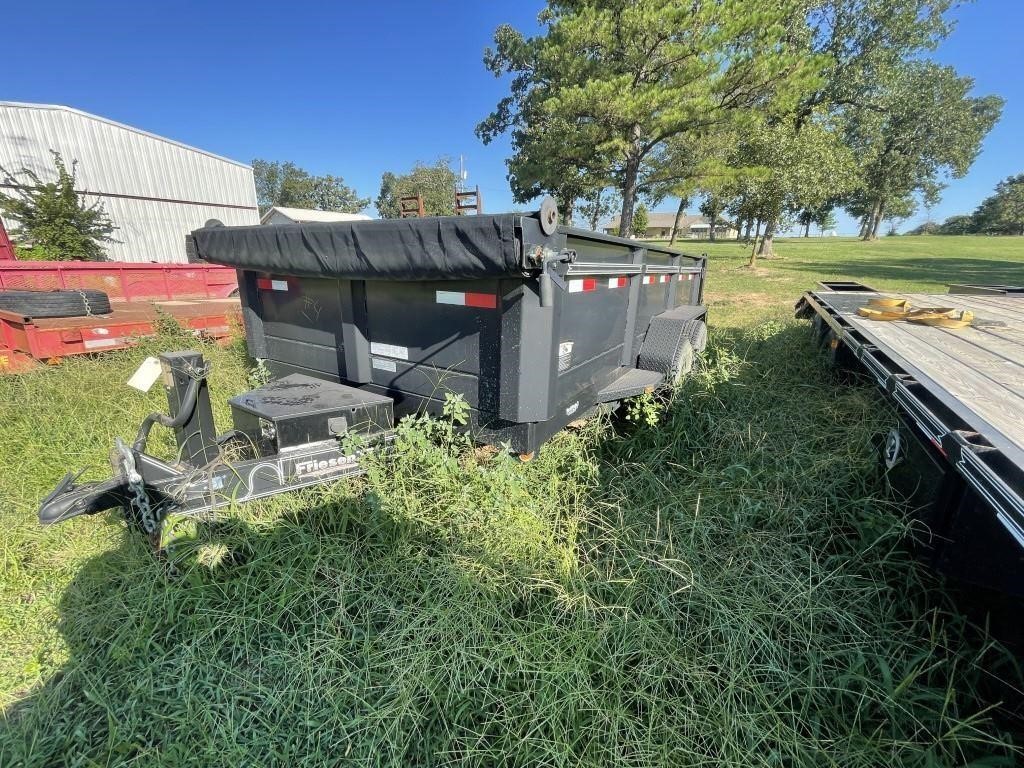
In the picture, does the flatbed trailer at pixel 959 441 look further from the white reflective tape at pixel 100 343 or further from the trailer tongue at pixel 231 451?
the white reflective tape at pixel 100 343

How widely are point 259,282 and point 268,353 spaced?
0.56 meters

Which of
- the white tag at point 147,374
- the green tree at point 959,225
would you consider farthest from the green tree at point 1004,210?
the white tag at point 147,374

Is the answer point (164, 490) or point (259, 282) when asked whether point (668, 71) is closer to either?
point (259, 282)

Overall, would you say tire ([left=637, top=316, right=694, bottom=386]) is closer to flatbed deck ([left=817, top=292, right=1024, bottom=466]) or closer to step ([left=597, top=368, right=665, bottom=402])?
step ([left=597, top=368, right=665, bottom=402])

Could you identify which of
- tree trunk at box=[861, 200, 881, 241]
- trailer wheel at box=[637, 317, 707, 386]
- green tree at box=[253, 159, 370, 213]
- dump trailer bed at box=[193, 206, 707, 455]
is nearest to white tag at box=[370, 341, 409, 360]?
dump trailer bed at box=[193, 206, 707, 455]

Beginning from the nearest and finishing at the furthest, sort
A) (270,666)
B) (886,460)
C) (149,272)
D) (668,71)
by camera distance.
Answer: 1. (270,666)
2. (886,460)
3. (149,272)
4. (668,71)

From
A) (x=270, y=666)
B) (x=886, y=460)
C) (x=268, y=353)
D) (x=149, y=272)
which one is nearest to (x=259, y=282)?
(x=268, y=353)

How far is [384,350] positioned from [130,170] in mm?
23828

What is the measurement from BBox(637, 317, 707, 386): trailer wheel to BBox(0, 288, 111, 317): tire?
6662mm

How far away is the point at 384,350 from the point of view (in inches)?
110

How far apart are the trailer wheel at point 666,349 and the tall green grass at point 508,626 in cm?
100

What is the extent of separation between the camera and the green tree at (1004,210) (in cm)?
5891

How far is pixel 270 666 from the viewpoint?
1.78m

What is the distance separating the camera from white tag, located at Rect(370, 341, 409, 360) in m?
2.71
